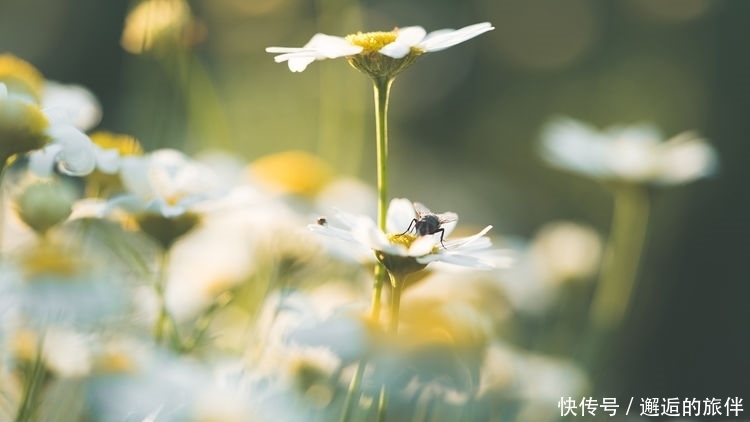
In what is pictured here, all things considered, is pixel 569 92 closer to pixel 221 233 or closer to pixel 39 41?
pixel 39 41

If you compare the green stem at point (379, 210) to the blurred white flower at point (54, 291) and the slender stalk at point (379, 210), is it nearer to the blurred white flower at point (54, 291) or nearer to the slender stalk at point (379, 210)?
the slender stalk at point (379, 210)

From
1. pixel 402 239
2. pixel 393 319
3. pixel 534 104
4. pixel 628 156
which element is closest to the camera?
pixel 393 319

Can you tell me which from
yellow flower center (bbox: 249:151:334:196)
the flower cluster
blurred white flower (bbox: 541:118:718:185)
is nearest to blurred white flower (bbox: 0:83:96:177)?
the flower cluster

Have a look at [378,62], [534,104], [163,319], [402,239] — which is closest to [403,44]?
[378,62]

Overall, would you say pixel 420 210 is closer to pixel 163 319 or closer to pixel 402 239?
pixel 402 239

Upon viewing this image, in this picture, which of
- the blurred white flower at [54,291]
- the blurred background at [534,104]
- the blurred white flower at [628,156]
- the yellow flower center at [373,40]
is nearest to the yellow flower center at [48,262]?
the blurred white flower at [54,291]
